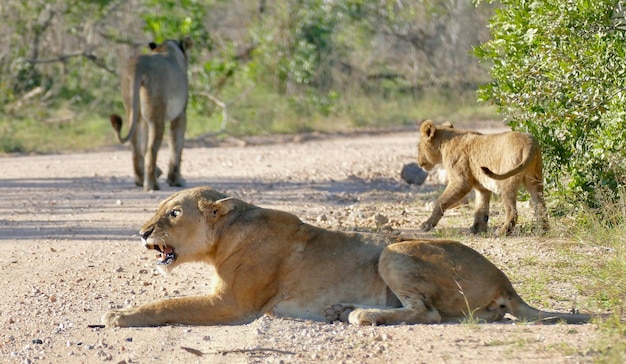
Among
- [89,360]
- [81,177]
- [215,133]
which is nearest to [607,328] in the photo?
[89,360]

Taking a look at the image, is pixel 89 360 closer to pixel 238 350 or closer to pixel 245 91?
pixel 238 350

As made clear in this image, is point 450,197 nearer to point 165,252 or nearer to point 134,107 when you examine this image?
point 165,252

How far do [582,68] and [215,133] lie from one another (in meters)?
12.7

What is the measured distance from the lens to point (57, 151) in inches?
725

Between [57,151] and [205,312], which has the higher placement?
[205,312]

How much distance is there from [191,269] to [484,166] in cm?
266

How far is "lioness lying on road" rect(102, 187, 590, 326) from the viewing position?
593cm

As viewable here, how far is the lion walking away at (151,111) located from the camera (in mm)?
12672

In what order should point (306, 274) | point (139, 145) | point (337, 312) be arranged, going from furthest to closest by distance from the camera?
point (139, 145) < point (306, 274) < point (337, 312)

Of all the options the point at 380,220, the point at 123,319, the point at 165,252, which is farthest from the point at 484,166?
the point at 123,319

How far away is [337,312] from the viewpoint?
5.97m

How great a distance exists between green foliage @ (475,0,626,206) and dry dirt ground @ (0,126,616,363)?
0.92 meters

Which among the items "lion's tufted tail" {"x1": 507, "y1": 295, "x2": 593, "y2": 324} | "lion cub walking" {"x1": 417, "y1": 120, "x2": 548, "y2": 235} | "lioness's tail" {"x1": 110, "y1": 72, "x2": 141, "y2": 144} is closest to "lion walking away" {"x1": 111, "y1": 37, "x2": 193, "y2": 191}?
"lioness's tail" {"x1": 110, "y1": 72, "x2": 141, "y2": 144}

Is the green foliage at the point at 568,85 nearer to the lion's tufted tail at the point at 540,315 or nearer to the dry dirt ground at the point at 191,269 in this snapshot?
the dry dirt ground at the point at 191,269
